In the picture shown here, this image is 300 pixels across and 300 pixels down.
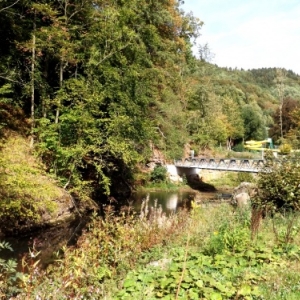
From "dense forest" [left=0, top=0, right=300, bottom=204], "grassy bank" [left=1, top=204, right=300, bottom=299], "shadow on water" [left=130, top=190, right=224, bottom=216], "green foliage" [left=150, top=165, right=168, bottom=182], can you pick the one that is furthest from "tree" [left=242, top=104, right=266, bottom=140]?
"grassy bank" [left=1, top=204, right=300, bottom=299]

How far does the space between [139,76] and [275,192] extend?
433 inches

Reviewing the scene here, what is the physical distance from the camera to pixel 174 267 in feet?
12.5

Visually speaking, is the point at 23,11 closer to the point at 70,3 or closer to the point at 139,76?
the point at 70,3

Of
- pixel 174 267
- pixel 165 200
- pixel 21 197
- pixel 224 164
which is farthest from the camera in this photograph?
pixel 224 164

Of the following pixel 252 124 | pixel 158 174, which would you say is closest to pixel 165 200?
pixel 158 174

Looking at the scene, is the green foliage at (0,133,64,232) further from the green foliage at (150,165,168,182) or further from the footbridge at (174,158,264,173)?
the green foliage at (150,165,168,182)

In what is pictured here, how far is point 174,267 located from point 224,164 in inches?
772

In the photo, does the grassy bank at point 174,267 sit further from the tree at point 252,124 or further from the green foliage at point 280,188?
the tree at point 252,124

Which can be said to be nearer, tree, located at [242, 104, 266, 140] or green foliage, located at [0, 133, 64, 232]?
green foliage, located at [0, 133, 64, 232]

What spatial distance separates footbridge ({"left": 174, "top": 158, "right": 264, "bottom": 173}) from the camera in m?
20.2

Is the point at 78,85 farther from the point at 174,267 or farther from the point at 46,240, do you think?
the point at 174,267

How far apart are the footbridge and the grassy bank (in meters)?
12.4

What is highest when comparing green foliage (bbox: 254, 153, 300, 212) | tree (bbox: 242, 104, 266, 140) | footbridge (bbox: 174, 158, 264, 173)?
tree (bbox: 242, 104, 266, 140)

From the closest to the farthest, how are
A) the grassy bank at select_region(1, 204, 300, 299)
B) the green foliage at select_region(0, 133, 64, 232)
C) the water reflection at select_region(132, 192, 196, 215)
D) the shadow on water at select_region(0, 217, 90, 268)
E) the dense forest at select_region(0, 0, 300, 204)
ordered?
the grassy bank at select_region(1, 204, 300, 299) → the shadow on water at select_region(0, 217, 90, 268) → the green foliage at select_region(0, 133, 64, 232) → the dense forest at select_region(0, 0, 300, 204) → the water reflection at select_region(132, 192, 196, 215)
